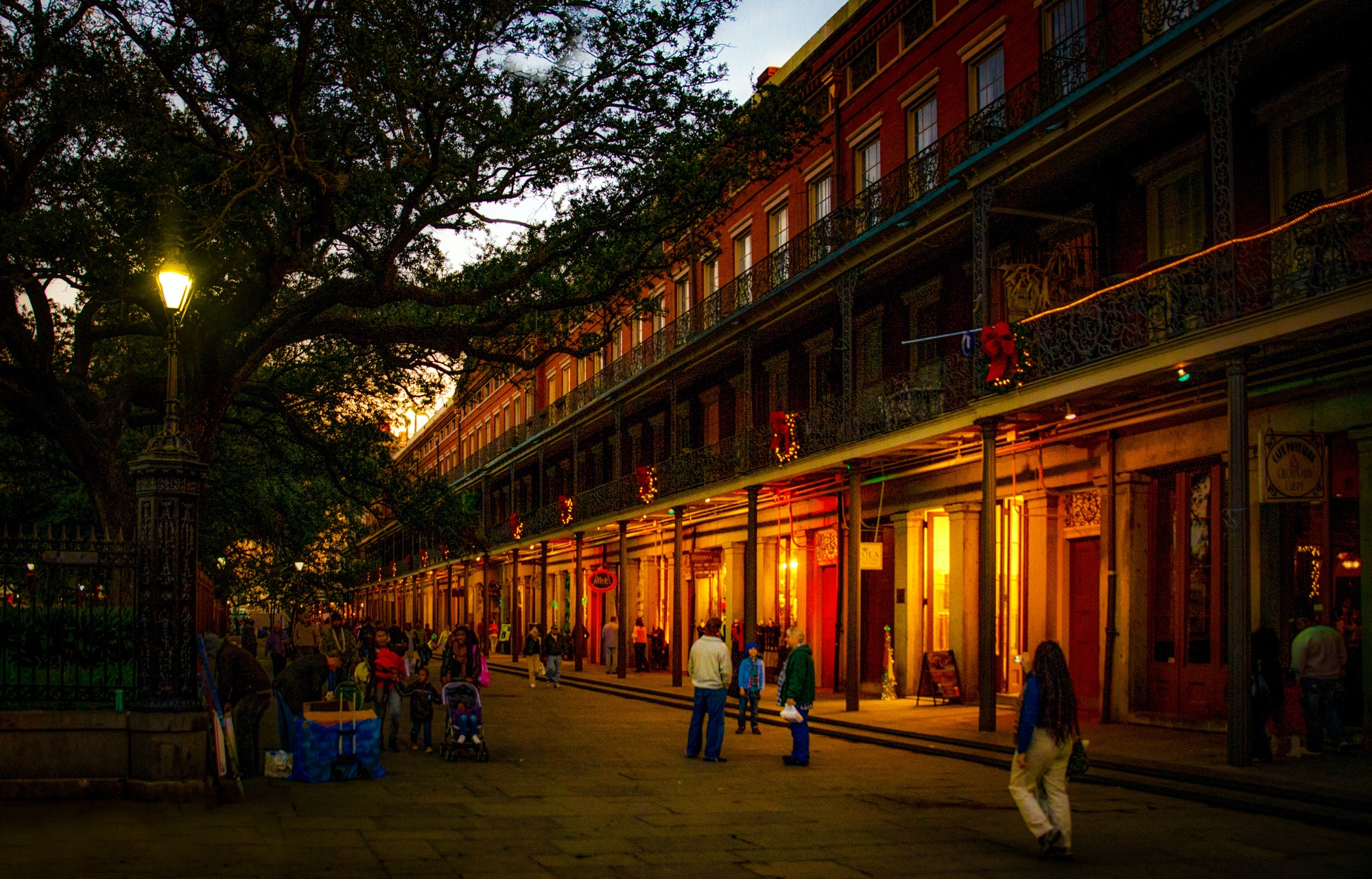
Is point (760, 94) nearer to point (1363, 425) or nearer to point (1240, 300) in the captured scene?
point (1240, 300)

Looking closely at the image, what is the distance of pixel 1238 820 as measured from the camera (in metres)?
10.2

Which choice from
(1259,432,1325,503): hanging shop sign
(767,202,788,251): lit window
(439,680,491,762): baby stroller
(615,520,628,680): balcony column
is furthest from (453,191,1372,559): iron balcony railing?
(615,520,628,680): balcony column

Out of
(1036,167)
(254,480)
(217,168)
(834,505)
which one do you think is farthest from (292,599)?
(1036,167)

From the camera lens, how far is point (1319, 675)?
1311cm

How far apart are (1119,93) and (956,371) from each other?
461 cm

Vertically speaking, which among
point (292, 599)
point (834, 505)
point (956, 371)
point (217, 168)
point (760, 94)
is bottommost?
point (292, 599)

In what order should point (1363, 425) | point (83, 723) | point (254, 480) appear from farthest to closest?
point (254, 480), point (1363, 425), point (83, 723)

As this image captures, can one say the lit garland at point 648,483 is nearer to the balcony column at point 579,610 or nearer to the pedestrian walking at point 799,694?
the balcony column at point 579,610

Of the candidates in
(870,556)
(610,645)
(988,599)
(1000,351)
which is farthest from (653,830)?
(610,645)

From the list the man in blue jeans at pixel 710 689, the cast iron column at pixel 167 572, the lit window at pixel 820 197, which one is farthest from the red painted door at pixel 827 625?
the cast iron column at pixel 167 572

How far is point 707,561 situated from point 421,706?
1654 centimetres

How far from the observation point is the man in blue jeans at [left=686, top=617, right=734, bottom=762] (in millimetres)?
14594

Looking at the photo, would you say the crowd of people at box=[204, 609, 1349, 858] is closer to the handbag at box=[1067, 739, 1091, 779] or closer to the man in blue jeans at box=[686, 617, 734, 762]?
the man in blue jeans at box=[686, 617, 734, 762]

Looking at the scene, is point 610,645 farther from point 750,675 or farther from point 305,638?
point 750,675
